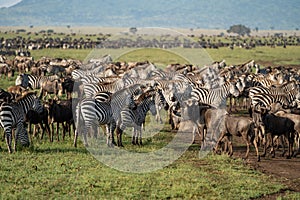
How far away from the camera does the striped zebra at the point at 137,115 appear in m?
14.2

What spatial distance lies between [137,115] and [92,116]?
5.31 feet

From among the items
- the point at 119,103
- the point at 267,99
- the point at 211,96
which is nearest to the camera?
the point at 119,103

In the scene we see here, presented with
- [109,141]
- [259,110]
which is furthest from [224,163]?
[109,141]

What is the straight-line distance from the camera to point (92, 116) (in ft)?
44.5

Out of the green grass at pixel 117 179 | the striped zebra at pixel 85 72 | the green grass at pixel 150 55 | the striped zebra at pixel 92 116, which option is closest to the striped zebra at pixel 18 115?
the green grass at pixel 117 179

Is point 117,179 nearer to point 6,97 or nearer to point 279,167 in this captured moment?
Answer: point 279,167

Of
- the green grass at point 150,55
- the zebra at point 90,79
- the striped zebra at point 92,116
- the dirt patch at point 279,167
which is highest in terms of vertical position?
the green grass at point 150,55

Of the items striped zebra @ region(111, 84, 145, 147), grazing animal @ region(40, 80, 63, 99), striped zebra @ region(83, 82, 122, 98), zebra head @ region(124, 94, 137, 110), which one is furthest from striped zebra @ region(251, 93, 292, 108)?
grazing animal @ region(40, 80, 63, 99)

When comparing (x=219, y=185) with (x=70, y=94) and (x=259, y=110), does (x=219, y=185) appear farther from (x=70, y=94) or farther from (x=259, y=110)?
(x=70, y=94)

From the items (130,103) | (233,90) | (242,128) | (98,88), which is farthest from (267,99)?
(98,88)

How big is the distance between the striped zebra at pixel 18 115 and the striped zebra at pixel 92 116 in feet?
4.17

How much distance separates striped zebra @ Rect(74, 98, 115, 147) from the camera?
13.6 m

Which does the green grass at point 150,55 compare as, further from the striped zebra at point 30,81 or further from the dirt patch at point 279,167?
the dirt patch at point 279,167

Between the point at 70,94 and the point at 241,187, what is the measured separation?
13.3 m
